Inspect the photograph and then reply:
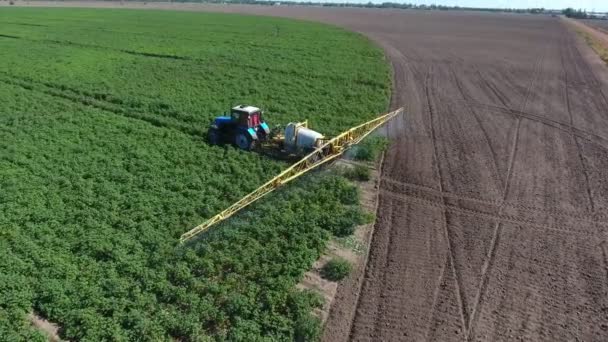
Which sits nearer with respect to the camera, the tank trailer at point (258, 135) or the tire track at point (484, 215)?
the tire track at point (484, 215)

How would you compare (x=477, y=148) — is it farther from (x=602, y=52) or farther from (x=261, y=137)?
(x=602, y=52)

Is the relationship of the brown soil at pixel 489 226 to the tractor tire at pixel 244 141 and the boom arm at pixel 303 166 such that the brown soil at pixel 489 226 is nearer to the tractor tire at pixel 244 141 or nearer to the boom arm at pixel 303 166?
the boom arm at pixel 303 166

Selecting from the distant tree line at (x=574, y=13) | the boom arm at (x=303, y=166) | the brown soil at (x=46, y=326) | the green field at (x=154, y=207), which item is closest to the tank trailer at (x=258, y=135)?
the boom arm at (x=303, y=166)

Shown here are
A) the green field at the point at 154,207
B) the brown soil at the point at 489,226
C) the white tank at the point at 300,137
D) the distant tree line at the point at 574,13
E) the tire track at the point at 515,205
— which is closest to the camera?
the green field at the point at 154,207

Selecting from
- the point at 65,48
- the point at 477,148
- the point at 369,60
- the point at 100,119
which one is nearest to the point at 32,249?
the point at 100,119

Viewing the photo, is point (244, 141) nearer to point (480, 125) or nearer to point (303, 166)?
point (303, 166)

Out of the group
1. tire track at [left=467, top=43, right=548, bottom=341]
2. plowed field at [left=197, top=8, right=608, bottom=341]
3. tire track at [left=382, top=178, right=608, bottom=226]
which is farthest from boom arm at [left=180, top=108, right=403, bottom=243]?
tire track at [left=467, top=43, right=548, bottom=341]

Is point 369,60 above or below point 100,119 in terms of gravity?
above
